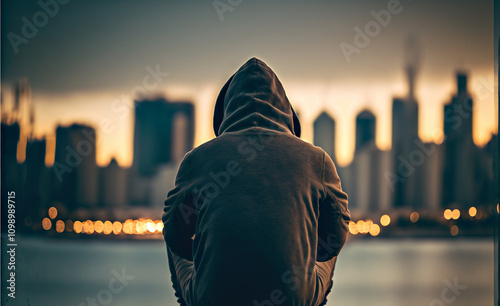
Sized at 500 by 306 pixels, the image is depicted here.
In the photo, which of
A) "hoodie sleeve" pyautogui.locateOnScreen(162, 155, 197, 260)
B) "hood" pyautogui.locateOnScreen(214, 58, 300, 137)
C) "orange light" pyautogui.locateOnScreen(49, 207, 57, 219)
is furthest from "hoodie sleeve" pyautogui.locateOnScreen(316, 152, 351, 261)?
"orange light" pyautogui.locateOnScreen(49, 207, 57, 219)

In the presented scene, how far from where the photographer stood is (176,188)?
2.01 metres

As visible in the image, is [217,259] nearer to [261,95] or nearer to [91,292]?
[261,95]

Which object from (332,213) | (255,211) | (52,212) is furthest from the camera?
(52,212)

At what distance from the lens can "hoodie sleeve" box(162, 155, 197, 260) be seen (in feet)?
6.55

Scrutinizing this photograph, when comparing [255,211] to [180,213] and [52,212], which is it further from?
[52,212]

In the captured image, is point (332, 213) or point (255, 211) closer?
point (255, 211)

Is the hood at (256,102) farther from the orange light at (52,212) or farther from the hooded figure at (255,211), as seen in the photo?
the orange light at (52,212)

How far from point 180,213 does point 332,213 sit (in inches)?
19.2

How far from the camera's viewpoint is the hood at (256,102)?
208 cm

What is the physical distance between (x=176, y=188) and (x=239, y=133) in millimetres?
271

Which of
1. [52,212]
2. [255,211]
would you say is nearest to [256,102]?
[255,211]

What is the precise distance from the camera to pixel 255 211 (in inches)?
72.9

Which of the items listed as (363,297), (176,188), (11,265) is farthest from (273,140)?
(363,297)

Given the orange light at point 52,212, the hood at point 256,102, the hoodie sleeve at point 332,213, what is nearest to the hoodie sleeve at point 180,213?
the hood at point 256,102
